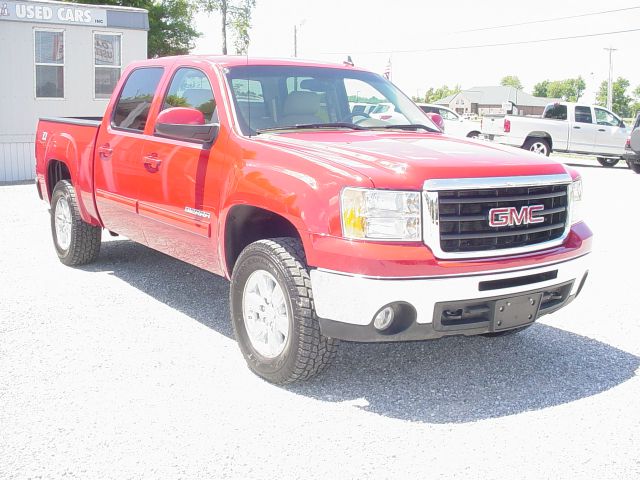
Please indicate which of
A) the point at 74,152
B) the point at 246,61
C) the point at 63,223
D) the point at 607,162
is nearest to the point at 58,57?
the point at 63,223

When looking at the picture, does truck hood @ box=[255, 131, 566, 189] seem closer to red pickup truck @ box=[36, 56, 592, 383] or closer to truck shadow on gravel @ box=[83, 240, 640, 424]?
red pickup truck @ box=[36, 56, 592, 383]

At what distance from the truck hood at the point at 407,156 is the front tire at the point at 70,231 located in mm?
3090

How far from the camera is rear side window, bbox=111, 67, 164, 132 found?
19.7 feet

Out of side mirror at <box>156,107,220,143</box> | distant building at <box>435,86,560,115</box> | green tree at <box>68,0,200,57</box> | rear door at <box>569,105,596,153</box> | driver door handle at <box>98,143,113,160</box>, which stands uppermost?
distant building at <box>435,86,560,115</box>

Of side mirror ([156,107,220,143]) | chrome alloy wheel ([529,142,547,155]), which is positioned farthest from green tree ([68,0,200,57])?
side mirror ([156,107,220,143])

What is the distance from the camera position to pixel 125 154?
19.7ft

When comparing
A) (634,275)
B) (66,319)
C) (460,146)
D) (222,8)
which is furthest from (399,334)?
(222,8)

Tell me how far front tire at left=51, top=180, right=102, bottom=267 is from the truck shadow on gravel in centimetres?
172

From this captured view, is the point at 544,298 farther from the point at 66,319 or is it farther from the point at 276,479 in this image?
the point at 66,319

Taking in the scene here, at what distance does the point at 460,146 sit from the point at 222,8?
5227 cm

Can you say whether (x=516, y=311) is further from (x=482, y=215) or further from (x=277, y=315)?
(x=277, y=315)

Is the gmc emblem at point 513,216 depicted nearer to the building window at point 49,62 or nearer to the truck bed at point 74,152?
the truck bed at point 74,152

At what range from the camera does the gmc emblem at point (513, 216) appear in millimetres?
4121

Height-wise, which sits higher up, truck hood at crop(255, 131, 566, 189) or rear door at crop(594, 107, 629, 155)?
rear door at crop(594, 107, 629, 155)
